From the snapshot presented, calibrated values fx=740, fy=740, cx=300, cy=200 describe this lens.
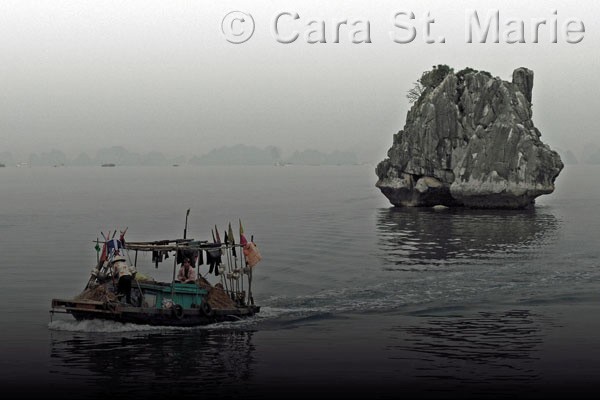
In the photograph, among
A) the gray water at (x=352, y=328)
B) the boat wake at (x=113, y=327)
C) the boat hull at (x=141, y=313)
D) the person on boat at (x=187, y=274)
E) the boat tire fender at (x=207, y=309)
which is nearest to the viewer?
the gray water at (x=352, y=328)

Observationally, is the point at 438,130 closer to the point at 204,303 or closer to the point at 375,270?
the point at 375,270

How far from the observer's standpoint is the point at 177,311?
3356 centimetres

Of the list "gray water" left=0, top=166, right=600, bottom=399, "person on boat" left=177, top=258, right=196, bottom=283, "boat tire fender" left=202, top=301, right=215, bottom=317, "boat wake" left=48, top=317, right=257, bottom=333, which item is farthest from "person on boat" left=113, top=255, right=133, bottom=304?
"boat tire fender" left=202, top=301, right=215, bottom=317

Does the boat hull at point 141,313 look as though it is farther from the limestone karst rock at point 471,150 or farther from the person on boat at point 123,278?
the limestone karst rock at point 471,150

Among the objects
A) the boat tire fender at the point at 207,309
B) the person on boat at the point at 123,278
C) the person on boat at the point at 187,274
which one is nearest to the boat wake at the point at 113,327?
the boat tire fender at the point at 207,309

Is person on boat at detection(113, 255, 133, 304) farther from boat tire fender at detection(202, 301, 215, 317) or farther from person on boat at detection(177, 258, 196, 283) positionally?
boat tire fender at detection(202, 301, 215, 317)

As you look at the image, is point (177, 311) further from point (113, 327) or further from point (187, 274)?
point (113, 327)

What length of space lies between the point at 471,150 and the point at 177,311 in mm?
71059

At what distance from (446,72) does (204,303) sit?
287 feet

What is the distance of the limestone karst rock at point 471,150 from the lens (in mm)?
94938

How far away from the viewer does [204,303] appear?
34.5 metres

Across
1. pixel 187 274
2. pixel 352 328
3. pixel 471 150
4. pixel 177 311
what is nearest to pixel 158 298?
pixel 177 311

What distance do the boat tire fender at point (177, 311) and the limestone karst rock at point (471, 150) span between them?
2693 inches

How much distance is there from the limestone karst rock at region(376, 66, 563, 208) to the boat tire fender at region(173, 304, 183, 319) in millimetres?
68390
